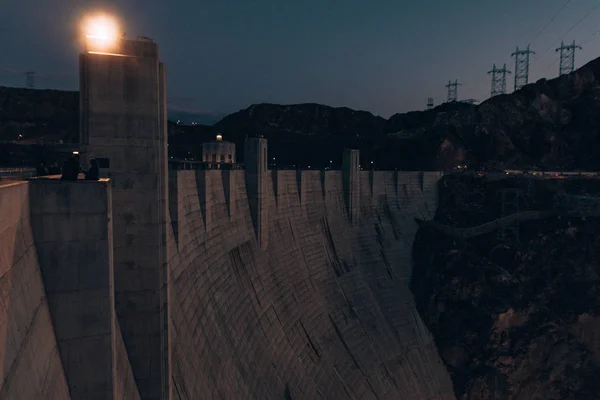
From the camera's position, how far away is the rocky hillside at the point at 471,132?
75750mm

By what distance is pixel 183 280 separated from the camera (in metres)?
17.9

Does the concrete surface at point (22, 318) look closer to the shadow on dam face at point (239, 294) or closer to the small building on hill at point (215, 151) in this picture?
the shadow on dam face at point (239, 294)

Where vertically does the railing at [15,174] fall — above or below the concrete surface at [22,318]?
above

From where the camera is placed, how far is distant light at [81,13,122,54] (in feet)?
39.5

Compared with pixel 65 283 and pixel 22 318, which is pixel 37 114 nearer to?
pixel 65 283

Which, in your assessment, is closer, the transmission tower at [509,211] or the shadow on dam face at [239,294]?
the shadow on dam face at [239,294]

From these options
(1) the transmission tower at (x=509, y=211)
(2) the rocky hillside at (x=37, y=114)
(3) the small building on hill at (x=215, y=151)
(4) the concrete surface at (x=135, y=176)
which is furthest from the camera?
(2) the rocky hillside at (x=37, y=114)

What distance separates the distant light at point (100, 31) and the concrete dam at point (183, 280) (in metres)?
0.27

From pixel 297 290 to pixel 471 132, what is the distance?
6690 centimetres

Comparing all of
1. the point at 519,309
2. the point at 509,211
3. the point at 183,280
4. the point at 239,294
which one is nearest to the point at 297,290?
the point at 239,294

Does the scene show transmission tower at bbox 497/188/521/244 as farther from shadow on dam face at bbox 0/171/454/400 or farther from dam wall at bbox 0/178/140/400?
dam wall at bbox 0/178/140/400

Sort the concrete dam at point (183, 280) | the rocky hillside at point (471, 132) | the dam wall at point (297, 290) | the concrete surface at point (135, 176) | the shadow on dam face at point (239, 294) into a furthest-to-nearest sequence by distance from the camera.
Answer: the rocky hillside at point (471, 132) < the dam wall at point (297, 290) < the concrete surface at point (135, 176) < the concrete dam at point (183, 280) < the shadow on dam face at point (239, 294)

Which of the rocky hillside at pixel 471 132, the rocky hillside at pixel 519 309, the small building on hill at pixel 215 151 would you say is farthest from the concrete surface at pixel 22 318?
the rocky hillside at pixel 471 132

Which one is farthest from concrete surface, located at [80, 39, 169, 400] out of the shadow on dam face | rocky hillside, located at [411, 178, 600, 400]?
rocky hillside, located at [411, 178, 600, 400]
